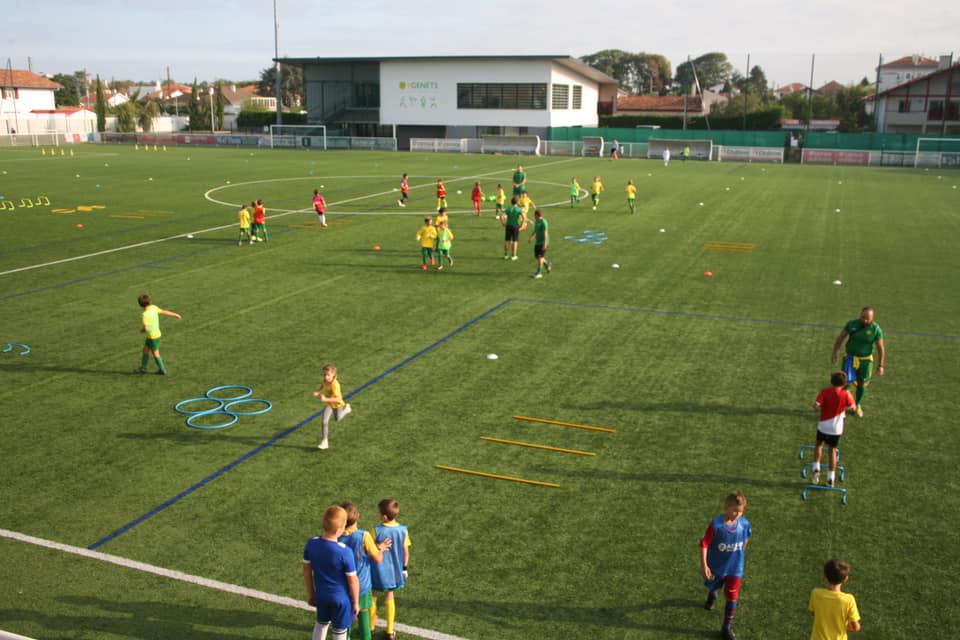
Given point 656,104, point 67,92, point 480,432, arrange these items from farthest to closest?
point 67,92
point 656,104
point 480,432

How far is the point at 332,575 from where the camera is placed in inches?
271

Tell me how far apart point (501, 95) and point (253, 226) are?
212 ft

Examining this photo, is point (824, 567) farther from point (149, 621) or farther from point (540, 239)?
point (540, 239)

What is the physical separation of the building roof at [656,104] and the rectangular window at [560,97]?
37.9 m

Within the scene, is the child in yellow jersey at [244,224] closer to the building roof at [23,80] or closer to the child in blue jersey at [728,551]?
the child in blue jersey at [728,551]

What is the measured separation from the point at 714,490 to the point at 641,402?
320cm

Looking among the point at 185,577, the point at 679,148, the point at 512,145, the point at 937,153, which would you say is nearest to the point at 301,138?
the point at 512,145

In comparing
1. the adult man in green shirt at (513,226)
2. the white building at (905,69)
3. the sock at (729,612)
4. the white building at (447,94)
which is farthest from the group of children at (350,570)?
the white building at (905,69)

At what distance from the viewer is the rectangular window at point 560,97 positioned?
87938 mm

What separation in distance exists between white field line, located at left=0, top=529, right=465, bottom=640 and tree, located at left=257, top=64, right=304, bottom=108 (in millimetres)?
165198

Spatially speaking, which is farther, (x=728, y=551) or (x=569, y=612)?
(x=569, y=612)

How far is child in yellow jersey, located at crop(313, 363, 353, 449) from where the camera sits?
1138cm

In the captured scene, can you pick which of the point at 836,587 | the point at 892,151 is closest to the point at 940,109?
the point at 892,151

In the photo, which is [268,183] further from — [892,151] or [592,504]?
[892,151]
